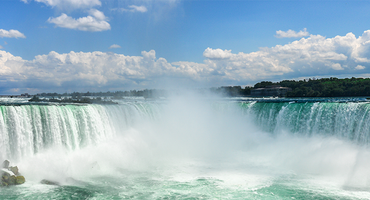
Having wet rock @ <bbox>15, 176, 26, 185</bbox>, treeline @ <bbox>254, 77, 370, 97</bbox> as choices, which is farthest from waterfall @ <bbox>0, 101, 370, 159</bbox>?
treeline @ <bbox>254, 77, 370, 97</bbox>

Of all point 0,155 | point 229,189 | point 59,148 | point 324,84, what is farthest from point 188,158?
point 324,84

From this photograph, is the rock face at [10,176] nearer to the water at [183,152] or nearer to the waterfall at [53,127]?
the water at [183,152]

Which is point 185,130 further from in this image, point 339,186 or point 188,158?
point 339,186

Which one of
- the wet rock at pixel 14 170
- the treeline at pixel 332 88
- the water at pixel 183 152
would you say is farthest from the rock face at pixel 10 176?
the treeline at pixel 332 88

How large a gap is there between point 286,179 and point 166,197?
704cm

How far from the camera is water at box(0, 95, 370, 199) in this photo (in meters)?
13.0

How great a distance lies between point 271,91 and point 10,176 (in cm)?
7587

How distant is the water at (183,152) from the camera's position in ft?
42.7

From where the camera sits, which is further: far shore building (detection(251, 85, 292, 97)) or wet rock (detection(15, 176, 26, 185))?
far shore building (detection(251, 85, 292, 97))

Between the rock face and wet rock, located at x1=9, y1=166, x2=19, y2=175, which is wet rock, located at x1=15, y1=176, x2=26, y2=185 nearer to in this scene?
the rock face

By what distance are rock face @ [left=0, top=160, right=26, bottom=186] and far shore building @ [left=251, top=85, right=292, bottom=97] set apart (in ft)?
234

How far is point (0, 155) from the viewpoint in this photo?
1368 centimetres

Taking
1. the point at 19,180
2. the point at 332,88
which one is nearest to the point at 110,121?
the point at 19,180

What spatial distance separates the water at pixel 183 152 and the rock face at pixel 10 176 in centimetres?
36
